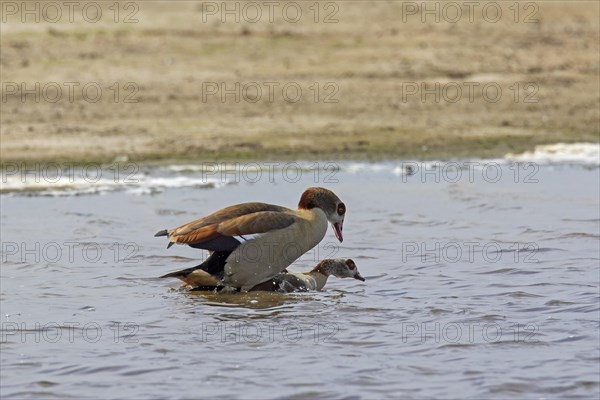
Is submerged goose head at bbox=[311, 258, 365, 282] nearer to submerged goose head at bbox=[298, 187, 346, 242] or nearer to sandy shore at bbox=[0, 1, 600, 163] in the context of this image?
submerged goose head at bbox=[298, 187, 346, 242]

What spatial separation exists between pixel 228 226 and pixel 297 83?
889cm

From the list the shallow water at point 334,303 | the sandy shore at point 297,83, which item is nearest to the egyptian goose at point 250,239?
the shallow water at point 334,303

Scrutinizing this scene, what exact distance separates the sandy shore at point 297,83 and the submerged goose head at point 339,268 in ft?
17.1

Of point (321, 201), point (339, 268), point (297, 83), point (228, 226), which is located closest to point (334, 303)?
point (339, 268)

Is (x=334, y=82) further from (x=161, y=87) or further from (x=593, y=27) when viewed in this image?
(x=593, y=27)

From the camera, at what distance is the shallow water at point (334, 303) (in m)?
6.67

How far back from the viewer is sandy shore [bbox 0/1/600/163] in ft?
48.5

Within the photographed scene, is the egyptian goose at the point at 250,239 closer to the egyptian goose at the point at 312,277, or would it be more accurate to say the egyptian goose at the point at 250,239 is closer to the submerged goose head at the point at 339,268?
the egyptian goose at the point at 312,277

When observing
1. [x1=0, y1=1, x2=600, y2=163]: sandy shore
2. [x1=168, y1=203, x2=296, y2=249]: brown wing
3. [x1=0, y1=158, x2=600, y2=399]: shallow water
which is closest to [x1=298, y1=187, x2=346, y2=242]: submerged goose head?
[x1=168, y1=203, x2=296, y2=249]: brown wing

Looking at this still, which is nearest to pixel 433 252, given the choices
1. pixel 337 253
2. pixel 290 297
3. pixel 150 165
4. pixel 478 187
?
pixel 337 253

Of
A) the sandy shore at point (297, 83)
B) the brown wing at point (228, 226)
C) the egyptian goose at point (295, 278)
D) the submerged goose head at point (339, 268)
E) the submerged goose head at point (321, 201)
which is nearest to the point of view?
the brown wing at point (228, 226)

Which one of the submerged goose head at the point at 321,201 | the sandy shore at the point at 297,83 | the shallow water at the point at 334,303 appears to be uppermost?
the sandy shore at the point at 297,83

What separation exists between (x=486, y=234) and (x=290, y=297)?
8.60ft

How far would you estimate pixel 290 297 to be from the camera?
874 cm
